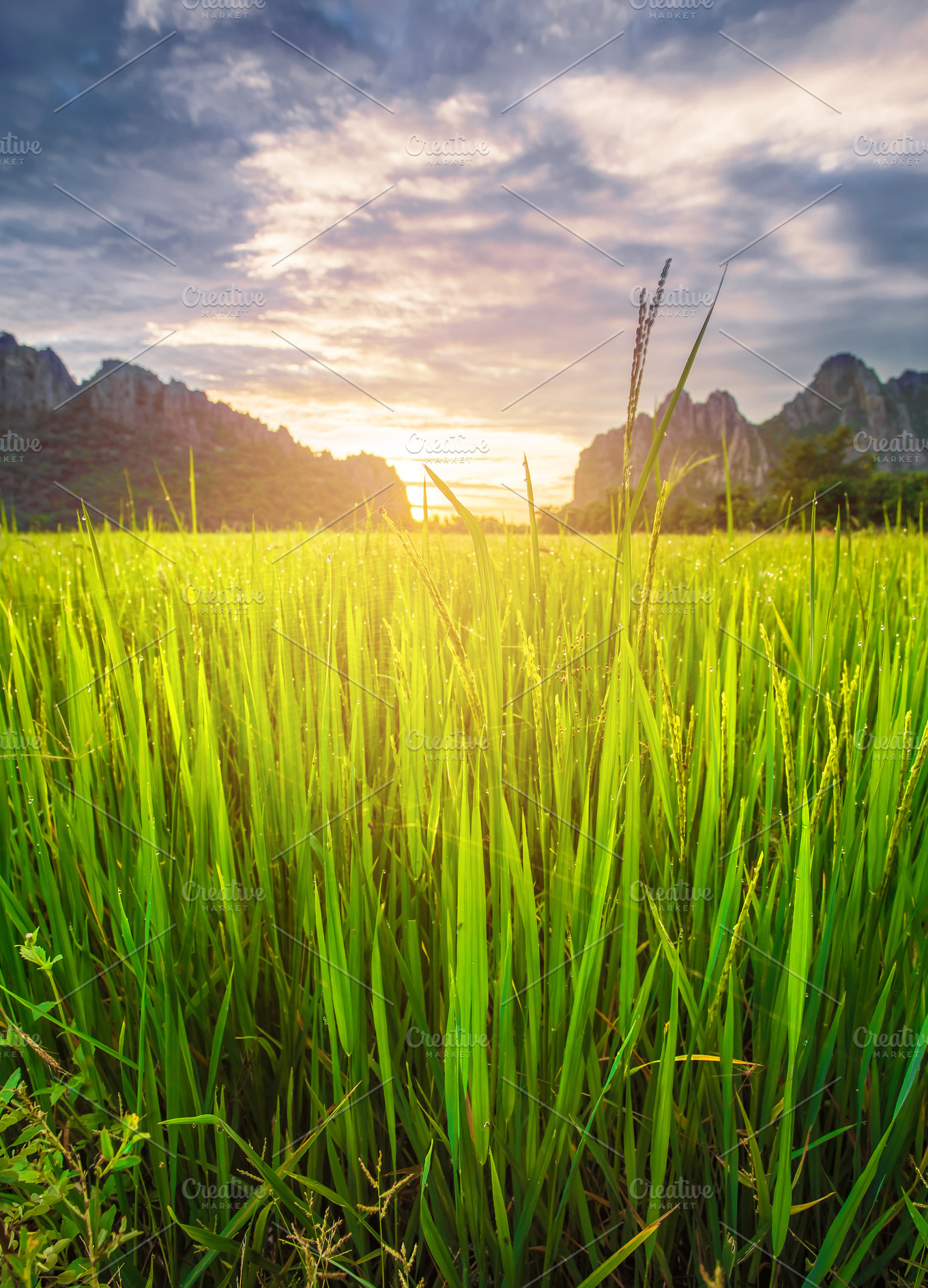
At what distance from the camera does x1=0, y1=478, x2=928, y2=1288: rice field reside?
84 centimetres

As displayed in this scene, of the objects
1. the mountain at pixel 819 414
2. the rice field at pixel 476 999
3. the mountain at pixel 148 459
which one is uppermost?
the mountain at pixel 819 414

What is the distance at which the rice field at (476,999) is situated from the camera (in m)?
0.84

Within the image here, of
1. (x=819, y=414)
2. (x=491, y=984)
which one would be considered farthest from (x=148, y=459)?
(x=819, y=414)

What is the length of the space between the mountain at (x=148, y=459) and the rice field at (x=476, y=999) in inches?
23.1

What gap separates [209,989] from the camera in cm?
108

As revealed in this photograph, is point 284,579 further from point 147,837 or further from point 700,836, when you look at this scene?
point 700,836

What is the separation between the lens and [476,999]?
83 cm

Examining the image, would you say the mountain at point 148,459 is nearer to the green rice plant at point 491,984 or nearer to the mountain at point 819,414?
the green rice plant at point 491,984

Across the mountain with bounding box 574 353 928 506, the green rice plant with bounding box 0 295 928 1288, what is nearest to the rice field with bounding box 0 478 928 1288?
the green rice plant with bounding box 0 295 928 1288

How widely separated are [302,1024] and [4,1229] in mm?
407

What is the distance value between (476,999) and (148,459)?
53907mm

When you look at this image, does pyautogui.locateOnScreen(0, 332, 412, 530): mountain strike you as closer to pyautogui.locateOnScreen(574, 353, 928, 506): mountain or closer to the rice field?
the rice field

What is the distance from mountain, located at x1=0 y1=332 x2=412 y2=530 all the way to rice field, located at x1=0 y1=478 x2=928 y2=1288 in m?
0.59

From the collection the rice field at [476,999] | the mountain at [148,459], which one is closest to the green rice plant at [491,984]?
the rice field at [476,999]
